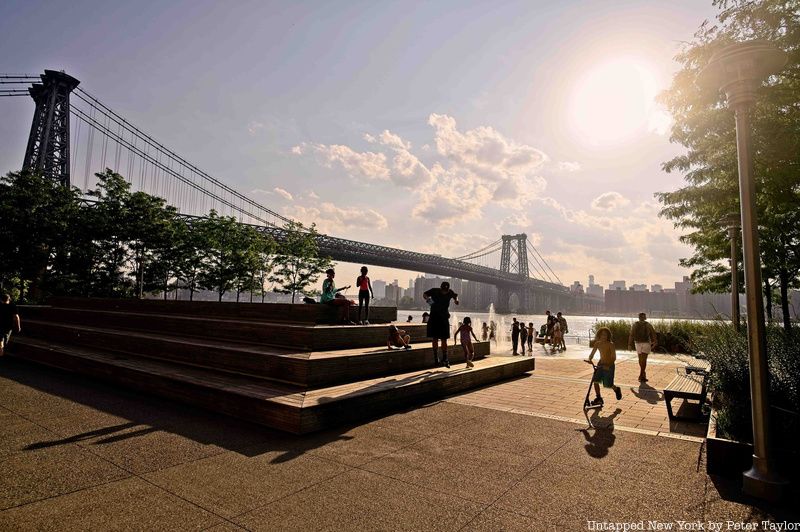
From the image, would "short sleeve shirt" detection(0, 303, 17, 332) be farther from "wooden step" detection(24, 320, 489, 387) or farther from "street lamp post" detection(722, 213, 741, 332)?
"street lamp post" detection(722, 213, 741, 332)

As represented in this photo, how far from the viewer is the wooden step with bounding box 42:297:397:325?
9.46m

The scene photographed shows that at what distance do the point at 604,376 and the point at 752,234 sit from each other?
3.86 meters

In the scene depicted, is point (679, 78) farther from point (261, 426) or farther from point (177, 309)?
point (177, 309)

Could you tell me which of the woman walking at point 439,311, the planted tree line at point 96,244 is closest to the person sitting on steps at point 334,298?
the woman walking at point 439,311

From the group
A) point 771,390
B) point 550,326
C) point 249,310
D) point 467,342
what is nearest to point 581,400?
point 467,342

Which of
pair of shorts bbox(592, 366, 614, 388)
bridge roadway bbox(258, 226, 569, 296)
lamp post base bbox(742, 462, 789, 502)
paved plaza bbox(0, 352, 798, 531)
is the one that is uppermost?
bridge roadway bbox(258, 226, 569, 296)

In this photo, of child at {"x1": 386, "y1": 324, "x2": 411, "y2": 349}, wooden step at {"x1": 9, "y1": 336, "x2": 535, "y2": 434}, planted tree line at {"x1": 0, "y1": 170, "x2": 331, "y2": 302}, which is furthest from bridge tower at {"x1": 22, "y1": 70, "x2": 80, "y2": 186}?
child at {"x1": 386, "y1": 324, "x2": 411, "y2": 349}

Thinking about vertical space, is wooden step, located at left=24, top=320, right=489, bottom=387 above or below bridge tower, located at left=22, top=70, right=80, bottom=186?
below

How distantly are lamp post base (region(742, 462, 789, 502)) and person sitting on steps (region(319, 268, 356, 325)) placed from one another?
24.1 feet

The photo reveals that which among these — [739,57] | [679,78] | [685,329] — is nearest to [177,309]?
[739,57]

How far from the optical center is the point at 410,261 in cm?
6419

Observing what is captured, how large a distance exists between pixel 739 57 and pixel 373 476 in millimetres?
5278

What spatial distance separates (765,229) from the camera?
1112 centimetres

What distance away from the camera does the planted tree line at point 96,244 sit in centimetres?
2027
